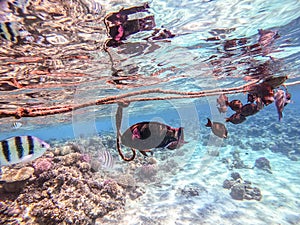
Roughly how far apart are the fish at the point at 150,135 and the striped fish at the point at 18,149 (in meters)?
2.35

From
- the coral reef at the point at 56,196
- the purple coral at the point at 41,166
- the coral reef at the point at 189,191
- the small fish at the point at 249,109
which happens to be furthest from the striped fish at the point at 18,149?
the coral reef at the point at 189,191

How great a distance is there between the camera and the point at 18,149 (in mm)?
3385

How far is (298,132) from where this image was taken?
947 inches

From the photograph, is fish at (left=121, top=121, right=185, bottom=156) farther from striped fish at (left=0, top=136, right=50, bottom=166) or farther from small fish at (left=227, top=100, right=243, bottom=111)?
striped fish at (left=0, top=136, right=50, bottom=166)

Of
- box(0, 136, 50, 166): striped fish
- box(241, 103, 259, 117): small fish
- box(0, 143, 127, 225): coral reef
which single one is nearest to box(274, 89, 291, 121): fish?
box(241, 103, 259, 117): small fish

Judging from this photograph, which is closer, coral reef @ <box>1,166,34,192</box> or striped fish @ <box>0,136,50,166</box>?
striped fish @ <box>0,136,50,166</box>

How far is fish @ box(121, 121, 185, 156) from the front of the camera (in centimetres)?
188

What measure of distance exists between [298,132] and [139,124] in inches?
1143

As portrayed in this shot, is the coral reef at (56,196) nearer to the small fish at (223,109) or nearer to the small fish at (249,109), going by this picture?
the small fish at (223,109)

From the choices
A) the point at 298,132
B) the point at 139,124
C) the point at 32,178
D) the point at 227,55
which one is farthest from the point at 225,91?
the point at 298,132

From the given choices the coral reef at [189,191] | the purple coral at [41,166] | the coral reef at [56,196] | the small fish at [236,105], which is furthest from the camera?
the coral reef at [189,191]

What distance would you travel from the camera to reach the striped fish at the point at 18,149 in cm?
335

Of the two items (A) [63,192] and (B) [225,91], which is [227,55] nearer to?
(B) [225,91]

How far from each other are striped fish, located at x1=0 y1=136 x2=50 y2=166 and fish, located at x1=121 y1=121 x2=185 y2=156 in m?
2.35
